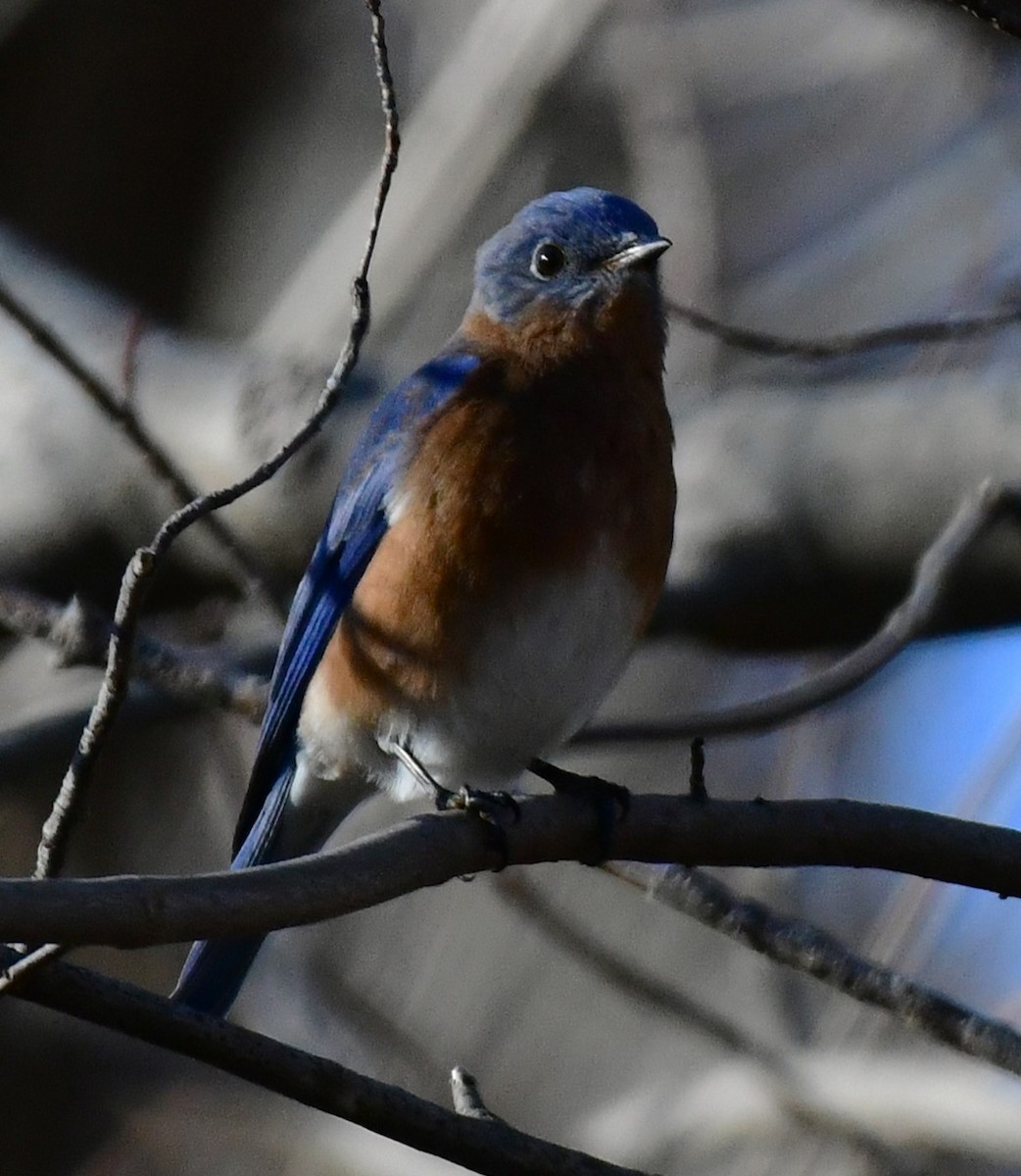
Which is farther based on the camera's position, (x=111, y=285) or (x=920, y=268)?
(x=111, y=285)

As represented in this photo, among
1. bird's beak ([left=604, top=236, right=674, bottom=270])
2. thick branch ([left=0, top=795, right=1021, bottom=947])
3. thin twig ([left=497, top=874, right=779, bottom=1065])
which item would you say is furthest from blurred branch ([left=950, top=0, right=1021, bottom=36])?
thin twig ([left=497, top=874, right=779, bottom=1065])

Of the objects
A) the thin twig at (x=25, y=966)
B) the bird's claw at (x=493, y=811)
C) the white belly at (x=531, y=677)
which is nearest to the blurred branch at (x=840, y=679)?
the white belly at (x=531, y=677)

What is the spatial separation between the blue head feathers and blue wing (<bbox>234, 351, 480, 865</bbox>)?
199mm

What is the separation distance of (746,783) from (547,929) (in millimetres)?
2095

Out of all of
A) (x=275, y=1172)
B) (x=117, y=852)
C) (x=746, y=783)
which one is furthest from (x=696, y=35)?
(x=275, y=1172)

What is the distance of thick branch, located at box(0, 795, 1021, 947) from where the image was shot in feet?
6.95

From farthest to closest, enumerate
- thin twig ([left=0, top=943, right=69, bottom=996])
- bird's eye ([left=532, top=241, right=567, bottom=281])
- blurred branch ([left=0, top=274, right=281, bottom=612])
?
bird's eye ([left=532, top=241, right=567, bottom=281]) < blurred branch ([left=0, top=274, right=281, bottom=612]) < thin twig ([left=0, top=943, right=69, bottom=996])

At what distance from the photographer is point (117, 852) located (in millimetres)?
6355

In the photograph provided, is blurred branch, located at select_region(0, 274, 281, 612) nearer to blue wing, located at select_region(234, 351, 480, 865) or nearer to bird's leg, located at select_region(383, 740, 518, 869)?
blue wing, located at select_region(234, 351, 480, 865)

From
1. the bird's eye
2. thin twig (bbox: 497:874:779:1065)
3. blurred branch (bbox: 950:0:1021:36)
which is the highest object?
the bird's eye

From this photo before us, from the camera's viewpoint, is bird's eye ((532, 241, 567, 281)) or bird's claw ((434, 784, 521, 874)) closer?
A: bird's claw ((434, 784, 521, 874))

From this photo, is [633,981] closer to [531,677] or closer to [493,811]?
[531,677]

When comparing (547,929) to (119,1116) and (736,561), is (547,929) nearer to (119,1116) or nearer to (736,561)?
(736,561)

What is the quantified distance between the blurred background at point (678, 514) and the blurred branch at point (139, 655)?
1.34 feet
